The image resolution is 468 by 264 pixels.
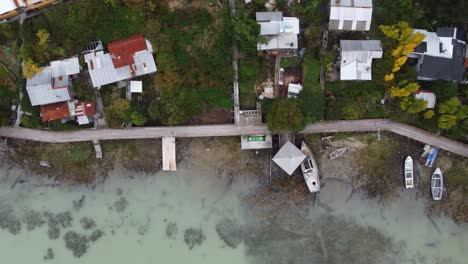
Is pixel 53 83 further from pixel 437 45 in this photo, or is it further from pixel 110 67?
pixel 437 45

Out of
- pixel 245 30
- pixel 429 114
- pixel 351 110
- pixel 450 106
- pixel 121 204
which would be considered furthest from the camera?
pixel 121 204

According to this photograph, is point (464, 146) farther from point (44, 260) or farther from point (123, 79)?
point (44, 260)

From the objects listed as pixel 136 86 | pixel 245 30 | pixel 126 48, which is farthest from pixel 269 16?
pixel 136 86

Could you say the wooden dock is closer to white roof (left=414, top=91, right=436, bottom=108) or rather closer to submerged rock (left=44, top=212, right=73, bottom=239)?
submerged rock (left=44, top=212, right=73, bottom=239)

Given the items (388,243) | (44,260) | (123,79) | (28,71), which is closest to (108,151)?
(123,79)

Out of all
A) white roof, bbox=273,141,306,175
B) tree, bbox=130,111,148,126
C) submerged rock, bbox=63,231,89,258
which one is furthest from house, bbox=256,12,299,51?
submerged rock, bbox=63,231,89,258

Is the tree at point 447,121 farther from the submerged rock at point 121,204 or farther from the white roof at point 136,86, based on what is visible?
the submerged rock at point 121,204
